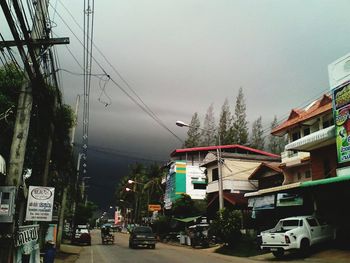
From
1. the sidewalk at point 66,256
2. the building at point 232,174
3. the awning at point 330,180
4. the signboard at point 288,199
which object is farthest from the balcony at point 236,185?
the awning at point 330,180

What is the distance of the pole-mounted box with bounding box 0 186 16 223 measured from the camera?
11.0m

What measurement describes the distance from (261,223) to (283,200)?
636 cm

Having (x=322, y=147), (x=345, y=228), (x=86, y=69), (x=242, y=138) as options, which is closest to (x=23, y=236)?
(x=86, y=69)

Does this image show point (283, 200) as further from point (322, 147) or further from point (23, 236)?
point (23, 236)

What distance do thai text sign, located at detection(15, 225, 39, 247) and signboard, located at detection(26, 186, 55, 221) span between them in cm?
38

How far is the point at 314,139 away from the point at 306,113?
663 centimetres

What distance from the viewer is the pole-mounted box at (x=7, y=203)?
10953mm

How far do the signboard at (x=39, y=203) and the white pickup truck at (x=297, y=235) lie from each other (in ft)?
41.2

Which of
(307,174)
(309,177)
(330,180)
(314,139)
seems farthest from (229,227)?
(307,174)

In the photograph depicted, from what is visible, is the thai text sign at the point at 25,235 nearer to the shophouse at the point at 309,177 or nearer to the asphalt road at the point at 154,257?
the asphalt road at the point at 154,257

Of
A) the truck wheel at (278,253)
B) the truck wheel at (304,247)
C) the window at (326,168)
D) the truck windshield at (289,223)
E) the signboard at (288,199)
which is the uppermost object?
the window at (326,168)

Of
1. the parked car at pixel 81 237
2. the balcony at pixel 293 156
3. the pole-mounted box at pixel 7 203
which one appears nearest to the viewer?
the pole-mounted box at pixel 7 203

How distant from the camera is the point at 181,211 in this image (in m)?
45.5

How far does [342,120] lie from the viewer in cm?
2172
